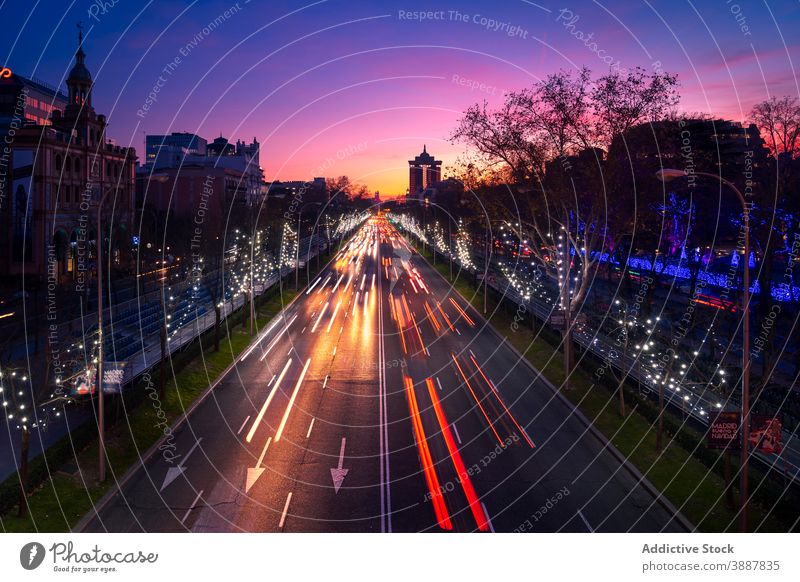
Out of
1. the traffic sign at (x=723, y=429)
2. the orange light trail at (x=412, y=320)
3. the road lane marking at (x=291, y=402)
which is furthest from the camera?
the orange light trail at (x=412, y=320)

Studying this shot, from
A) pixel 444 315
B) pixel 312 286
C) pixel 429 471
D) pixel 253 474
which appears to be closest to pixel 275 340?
pixel 444 315

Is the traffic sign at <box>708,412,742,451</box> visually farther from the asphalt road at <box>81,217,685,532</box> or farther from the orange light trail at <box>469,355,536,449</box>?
the orange light trail at <box>469,355,536,449</box>

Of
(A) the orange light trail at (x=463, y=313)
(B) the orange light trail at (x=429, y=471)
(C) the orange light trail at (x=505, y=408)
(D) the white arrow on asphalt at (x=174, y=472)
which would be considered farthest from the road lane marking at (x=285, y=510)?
(A) the orange light trail at (x=463, y=313)

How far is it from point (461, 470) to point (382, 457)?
122 inches

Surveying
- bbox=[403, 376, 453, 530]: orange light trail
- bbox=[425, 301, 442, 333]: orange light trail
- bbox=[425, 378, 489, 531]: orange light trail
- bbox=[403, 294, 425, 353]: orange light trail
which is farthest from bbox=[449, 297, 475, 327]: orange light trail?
bbox=[403, 376, 453, 530]: orange light trail

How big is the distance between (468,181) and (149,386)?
26.5 m

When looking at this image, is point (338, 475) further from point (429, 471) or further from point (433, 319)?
point (433, 319)

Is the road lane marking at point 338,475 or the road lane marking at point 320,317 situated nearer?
the road lane marking at point 338,475

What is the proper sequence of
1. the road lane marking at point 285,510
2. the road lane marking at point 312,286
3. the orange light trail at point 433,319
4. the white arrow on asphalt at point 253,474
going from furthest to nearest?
1. the road lane marking at point 312,286
2. the orange light trail at point 433,319
3. the white arrow on asphalt at point 253,474
4. the road lane marking at point 285,510

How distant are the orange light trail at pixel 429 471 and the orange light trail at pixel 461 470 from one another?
33.2 inches

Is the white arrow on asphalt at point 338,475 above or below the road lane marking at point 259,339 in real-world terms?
above

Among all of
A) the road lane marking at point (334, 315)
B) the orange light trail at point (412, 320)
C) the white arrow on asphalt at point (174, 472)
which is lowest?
the road lane marking at point (334, 315)

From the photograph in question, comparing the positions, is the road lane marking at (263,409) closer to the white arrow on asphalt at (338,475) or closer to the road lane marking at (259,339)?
the road lane marking at (259,339)

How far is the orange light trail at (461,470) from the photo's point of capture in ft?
61.3
